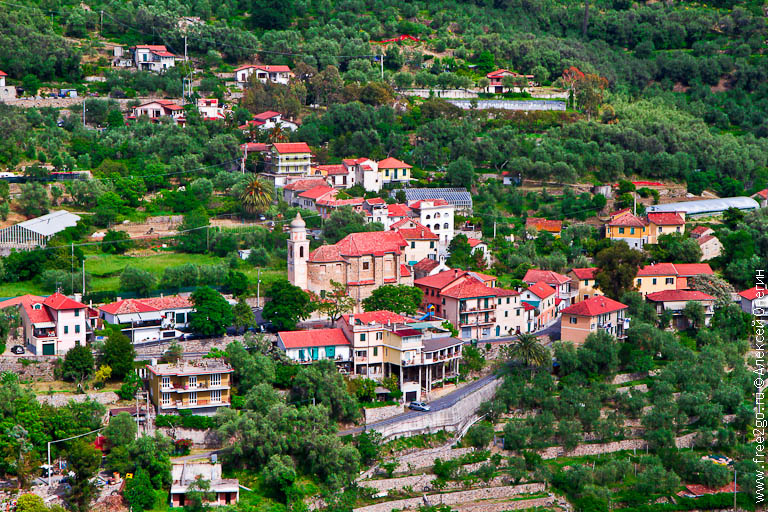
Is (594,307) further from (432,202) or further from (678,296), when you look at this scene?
(432,202)

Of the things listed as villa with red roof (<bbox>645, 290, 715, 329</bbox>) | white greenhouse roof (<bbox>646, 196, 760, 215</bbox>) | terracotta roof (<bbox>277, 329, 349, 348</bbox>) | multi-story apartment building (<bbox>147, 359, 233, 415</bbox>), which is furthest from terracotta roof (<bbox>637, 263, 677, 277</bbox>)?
multi-story apartment building (<bbox>147, 359, 233, 415</bbox>)

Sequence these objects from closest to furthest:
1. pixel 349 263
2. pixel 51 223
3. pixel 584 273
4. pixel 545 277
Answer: pixel 349 263, pixel 545 277, pixel 51 223, pixel 584 273

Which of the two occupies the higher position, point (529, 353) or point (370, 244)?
point (370, 244)

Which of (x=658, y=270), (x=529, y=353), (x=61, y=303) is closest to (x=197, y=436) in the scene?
(x=61, y=303)

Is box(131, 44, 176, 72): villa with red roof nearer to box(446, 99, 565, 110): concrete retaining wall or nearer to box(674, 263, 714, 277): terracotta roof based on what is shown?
box(446, 99, 565, 110): concrete retaining wall

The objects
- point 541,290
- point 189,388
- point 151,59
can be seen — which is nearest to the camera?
point 189,388

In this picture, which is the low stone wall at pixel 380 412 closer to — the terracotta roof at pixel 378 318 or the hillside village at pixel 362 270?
the hillside village at pixel 362 270
